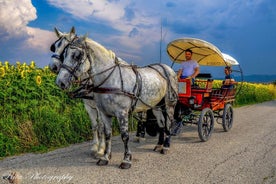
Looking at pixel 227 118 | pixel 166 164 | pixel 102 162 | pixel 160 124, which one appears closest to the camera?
pixel 102 162

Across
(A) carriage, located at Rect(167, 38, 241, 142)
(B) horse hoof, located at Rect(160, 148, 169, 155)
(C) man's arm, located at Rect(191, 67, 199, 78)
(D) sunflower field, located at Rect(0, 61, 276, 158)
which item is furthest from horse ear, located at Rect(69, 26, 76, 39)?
(C) man's arm, located at Rect(191, 67, 199, 78)

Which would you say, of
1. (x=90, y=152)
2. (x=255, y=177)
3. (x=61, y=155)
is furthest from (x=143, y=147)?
(x=255, y=177)

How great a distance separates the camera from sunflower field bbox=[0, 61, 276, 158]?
6941mm

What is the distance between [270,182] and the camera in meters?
5.05

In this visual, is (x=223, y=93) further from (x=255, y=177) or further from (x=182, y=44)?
(x=255, y=177)

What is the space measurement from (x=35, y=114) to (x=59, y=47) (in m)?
3.10

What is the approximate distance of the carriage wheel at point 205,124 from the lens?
7.75 metres

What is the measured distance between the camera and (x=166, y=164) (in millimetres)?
5871

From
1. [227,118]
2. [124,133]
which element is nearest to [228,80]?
[227,118]

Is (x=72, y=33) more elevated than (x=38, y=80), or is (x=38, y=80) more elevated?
(x=72, y=33)

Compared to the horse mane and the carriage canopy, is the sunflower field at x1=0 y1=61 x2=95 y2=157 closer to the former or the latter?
the horse mane

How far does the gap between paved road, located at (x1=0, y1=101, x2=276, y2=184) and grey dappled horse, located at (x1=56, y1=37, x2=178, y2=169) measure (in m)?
0.45

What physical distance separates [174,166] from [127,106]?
4.59 ft

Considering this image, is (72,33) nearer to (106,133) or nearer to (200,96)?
(106,133)
